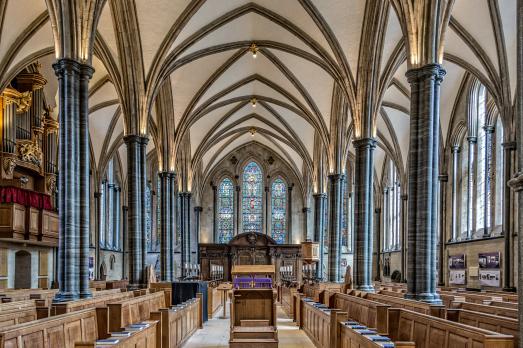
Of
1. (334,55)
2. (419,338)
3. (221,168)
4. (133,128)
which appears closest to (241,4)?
(334,55)

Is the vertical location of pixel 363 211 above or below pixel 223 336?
above

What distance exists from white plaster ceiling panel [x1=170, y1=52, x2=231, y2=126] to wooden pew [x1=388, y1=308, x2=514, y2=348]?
710 inches

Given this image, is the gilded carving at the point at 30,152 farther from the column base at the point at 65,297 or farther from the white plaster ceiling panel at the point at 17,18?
the column base at the point at 65,297

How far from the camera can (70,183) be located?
12062 mm

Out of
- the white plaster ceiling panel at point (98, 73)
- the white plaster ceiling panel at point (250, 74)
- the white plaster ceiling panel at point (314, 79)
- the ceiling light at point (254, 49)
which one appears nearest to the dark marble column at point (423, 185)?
the white plaster ceiling panel at point (314, 79)

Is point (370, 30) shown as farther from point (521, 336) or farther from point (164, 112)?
point (521, 336)

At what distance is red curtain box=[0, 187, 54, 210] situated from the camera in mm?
18781

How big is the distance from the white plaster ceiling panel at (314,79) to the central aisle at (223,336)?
37.5 ft

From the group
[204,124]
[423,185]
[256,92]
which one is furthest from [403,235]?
[423,185]

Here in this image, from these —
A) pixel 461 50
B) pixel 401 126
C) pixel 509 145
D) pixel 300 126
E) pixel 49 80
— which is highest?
pixel 461 50

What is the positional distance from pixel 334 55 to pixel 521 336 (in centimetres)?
1643

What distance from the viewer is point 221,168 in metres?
40.4

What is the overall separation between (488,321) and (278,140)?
30772mm

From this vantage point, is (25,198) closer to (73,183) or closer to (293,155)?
(73,183)
